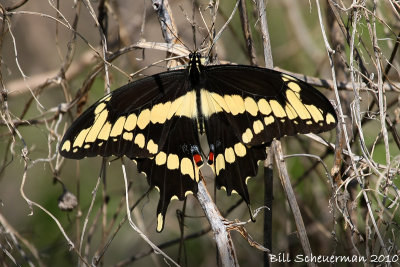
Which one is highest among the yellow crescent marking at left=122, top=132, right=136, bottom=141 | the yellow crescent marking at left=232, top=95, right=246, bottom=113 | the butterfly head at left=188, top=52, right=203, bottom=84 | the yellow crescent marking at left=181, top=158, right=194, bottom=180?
the butterfly head at left=188, top=52, right=203, bottom=84

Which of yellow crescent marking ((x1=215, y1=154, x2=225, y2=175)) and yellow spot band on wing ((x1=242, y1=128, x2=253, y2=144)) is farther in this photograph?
yellow crescent marking ((x1=215, y1=154, x2=225, y2=175))

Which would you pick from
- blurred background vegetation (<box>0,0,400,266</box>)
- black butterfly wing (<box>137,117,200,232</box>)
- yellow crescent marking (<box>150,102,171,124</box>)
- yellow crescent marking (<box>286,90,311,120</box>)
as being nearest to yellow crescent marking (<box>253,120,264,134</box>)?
yellow crescent marking (<box>286,90,311,120</box>)

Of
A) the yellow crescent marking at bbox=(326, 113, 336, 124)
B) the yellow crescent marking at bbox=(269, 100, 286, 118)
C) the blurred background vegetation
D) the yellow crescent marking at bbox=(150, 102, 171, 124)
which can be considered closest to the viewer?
the yellow crescent marking at bbox=(326, 113, 336, 124)

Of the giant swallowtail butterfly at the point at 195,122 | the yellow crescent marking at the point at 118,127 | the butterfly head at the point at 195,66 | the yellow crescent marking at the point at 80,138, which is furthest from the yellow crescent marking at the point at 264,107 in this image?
the yellow crescent marking at the point at 80,138

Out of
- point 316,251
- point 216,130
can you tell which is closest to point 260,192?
point 316,251

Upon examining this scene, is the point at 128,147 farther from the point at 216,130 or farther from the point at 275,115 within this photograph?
the point at 275,115

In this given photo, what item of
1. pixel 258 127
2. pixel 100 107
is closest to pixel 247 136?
pixel 258 127

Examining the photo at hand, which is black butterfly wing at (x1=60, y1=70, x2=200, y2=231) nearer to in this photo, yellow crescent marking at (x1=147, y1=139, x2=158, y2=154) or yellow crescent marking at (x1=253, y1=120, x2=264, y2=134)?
yellow crescent marking at (x1=147, y1=139, x2=158, y2=154)

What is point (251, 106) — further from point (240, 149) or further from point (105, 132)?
point (105, 132)
